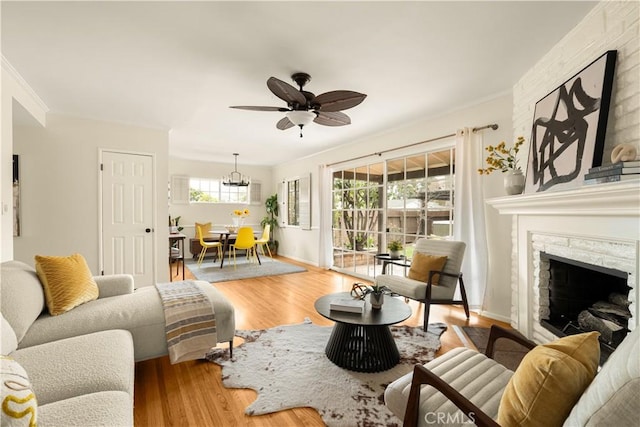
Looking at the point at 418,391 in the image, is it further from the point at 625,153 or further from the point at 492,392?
the point at 625,153

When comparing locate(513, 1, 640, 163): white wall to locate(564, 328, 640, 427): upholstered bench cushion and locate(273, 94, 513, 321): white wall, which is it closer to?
locate(273, 94, 513, 321): white wall

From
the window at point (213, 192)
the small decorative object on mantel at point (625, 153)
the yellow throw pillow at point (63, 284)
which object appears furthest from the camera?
the window at point (213, 192)

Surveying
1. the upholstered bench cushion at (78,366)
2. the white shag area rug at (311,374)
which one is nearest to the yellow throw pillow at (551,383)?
the white shag area rug at (311,374)

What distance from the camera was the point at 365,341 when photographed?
86.9 inches

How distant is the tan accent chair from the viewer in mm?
2919

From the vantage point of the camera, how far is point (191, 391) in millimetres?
1928

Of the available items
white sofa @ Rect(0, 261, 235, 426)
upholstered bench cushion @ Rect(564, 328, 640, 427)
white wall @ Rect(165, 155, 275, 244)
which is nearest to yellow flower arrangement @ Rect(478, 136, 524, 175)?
upholstered bench cushion @ Rect(564, 328, 640, 427)

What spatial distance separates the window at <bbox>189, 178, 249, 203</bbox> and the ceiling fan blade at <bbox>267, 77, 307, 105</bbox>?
19.1 ft

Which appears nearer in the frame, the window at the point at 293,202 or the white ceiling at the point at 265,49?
the white ceiling at the point at 265,49

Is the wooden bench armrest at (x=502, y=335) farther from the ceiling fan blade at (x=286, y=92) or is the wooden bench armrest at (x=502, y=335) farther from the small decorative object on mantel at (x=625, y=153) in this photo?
the ceiling fan blade at (x=286, y=92)

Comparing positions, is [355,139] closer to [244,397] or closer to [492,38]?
[492,38]

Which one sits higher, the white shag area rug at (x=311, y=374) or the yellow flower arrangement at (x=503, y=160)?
the yellow flower arrangement at (x=503, y=160)

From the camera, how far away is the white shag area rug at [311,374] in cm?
174

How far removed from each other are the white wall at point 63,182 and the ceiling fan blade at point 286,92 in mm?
3026
